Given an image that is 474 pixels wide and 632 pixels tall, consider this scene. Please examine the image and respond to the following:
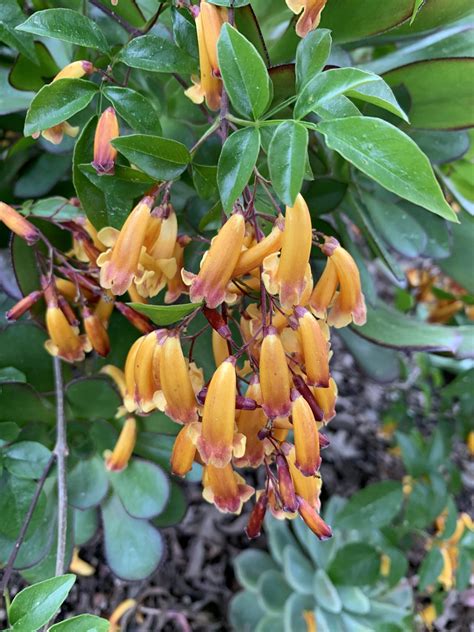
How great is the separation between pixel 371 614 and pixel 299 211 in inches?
36.3

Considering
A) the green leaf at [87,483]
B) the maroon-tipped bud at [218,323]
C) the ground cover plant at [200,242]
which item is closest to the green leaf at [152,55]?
the ground cover plant at [200,242]

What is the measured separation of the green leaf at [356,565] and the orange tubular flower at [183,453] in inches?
26.0

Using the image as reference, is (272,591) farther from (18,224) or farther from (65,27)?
(65,27)

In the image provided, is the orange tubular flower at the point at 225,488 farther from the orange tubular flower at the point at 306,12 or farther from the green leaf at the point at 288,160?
the orange tubular flower at the point at 306,12

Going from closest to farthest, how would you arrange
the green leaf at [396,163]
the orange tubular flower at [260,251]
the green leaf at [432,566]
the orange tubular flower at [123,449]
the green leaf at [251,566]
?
the green leaf at [396,163] < the orange tubular flower at [260,251] < the orange tubular flower at [123,449] < the green leaf at [432,566] < the green leaf at [251,566]

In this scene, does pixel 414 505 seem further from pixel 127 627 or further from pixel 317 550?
pixel 127 627

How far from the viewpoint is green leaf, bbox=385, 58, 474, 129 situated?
2.17 ft

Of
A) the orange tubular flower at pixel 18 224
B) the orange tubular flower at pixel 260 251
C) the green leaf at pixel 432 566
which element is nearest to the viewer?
the orange tubular flower at pixel 260 251

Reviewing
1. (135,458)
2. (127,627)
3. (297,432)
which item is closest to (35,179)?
(135,458)

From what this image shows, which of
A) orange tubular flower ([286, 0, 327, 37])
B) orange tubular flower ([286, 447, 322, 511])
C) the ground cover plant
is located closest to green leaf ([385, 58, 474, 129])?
the ground cover plant

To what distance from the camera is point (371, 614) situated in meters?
1.11

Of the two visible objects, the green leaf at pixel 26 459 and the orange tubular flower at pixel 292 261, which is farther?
the green leaf at pixel 26 459

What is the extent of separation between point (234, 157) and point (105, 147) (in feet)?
0.40

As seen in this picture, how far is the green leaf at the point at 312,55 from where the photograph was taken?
453 mm
